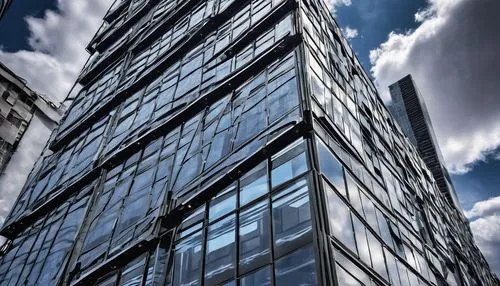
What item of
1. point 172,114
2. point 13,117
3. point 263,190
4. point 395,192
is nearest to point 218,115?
point 172,114

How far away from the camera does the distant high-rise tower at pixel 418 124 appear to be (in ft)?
130

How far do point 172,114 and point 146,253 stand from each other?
5.51 metres

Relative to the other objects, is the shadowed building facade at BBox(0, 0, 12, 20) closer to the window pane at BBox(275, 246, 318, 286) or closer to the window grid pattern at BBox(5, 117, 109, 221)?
the window grid pattern at BBox(5, 117, 109, 221)

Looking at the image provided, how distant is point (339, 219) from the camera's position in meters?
7.61

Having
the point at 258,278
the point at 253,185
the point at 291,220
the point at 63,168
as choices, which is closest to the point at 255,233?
the point at 291,220

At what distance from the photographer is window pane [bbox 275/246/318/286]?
647 cm

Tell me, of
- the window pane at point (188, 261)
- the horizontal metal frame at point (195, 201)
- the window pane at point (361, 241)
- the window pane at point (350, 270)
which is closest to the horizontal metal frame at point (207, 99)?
the horizontal metal frame at point (195, 201)

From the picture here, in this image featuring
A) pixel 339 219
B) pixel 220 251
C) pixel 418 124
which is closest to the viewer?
pixel 339 219

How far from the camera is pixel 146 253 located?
1006cm

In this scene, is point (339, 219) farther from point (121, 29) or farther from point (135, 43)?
point (121, 29)

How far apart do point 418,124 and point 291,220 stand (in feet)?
149

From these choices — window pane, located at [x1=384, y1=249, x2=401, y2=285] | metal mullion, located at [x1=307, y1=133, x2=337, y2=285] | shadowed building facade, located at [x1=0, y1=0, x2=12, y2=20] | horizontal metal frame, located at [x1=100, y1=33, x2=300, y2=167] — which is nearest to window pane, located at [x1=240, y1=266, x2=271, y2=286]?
metal mullion, located at [x1=307, y1=133, x2=337, y2=285]

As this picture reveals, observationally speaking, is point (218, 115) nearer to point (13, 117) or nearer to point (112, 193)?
point (112, 193)

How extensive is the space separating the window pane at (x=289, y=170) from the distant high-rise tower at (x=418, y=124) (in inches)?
1224
